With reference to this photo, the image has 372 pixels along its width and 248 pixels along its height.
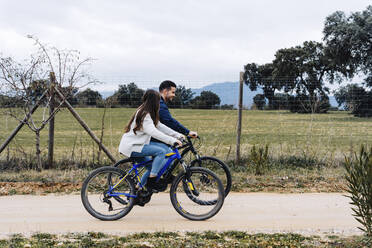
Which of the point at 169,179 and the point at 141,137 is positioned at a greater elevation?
the point at 141,137

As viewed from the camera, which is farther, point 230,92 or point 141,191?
point 230,92

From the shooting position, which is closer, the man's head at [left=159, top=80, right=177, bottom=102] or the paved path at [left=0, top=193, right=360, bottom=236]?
the paved path at [left=0, top=193, right=360, bottom=236]

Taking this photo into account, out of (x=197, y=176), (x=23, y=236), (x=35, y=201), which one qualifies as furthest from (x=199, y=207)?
(x=35, y=201)

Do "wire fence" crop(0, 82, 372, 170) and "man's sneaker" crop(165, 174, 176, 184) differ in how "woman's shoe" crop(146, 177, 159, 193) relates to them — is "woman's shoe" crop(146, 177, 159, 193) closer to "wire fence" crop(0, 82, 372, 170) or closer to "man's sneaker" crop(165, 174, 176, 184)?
"man's sneaker" crop(165, 174, 176, 184)

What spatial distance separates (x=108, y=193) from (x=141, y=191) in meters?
0.44

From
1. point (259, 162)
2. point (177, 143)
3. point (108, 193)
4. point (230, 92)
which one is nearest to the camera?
point (177, 143)

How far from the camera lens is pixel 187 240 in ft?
16.9

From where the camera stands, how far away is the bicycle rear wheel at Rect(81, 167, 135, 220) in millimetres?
6273

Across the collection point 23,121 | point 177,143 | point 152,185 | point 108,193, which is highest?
point 23,121

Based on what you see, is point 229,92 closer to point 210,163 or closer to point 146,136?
point 210,163

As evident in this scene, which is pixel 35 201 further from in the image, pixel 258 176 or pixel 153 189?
pixel 258 176

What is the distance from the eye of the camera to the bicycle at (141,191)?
6273 millimetres

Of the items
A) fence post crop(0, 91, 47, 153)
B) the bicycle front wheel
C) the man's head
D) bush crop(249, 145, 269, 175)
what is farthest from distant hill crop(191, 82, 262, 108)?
the bicycle front wheel

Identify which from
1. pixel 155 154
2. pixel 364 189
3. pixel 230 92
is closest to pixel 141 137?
pixel 155 154
